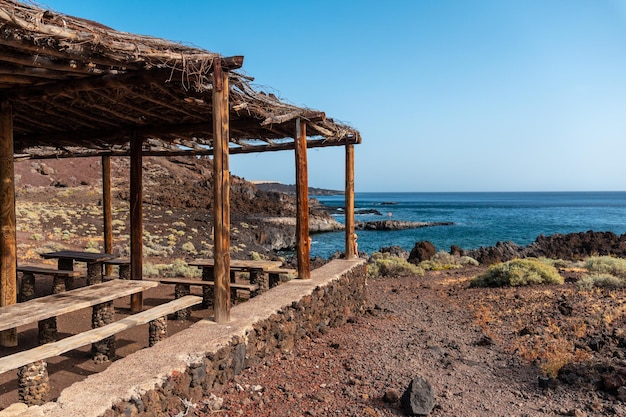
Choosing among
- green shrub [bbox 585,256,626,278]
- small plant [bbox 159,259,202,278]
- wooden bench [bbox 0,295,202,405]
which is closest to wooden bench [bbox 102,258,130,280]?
small plant [bbox 159,259,202,278]

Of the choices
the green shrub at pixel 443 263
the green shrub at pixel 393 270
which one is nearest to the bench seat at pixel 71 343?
the green shrub at pixel 393 270

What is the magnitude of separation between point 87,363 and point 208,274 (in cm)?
300

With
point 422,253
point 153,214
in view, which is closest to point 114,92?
point 422,253

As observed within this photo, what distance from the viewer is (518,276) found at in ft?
35.7

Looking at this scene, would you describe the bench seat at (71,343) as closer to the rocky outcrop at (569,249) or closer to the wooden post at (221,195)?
the wooden post at (221,195)

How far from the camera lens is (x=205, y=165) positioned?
5588 centimetres

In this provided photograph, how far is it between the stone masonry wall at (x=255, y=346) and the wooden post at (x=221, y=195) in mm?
453

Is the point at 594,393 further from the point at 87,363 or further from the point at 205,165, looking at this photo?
the point at 205,165

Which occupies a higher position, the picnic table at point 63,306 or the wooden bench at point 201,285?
the picnic table at point 63,306

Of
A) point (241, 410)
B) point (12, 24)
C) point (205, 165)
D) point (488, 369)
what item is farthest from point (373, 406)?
point (205, 165)

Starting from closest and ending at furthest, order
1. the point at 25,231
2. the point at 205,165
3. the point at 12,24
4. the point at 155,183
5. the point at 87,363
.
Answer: the point at 12,24, the point at 87,363, the point at 25,231, the point at 155,183, the point at 205,165

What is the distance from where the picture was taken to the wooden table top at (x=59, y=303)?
3827mm

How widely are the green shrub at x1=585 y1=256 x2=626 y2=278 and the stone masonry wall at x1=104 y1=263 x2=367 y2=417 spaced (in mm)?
7108

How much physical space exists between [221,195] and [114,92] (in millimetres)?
1962
